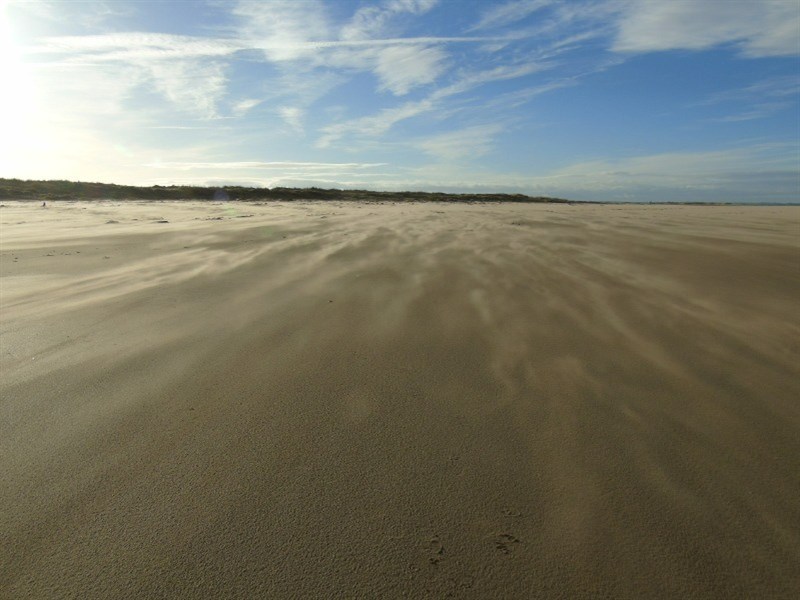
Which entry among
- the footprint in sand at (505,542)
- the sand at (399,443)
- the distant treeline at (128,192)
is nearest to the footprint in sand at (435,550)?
the sand at (399,443)

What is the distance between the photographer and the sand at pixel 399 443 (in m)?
1.34

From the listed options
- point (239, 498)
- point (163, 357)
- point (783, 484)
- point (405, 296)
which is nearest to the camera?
point (239, 498)

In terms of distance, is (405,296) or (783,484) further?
(405,296)

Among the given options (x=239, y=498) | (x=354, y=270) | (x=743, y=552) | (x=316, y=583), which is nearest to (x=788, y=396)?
(x=743, y=552)

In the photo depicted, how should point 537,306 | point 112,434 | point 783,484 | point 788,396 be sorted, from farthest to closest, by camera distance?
point 537,306 < point 788,396 < point 112,434 < point 783,484

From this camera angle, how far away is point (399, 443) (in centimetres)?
193

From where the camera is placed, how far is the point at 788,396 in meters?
2.38

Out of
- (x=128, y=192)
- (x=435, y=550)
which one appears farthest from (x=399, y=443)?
(x=128, y=192)

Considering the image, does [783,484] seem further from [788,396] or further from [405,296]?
[405,296]

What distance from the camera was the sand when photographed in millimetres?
1336

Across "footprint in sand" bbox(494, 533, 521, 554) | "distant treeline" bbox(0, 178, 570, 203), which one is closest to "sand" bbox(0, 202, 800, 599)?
"footprint in sand" bbox(494, 533, 521, 554)

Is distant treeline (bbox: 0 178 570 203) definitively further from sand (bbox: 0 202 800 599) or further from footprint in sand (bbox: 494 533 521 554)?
footprint in sand (bbox: 494 533 521 554)

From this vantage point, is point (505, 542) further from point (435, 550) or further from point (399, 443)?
point (399, 443)

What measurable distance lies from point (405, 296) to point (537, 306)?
1.19 meters
